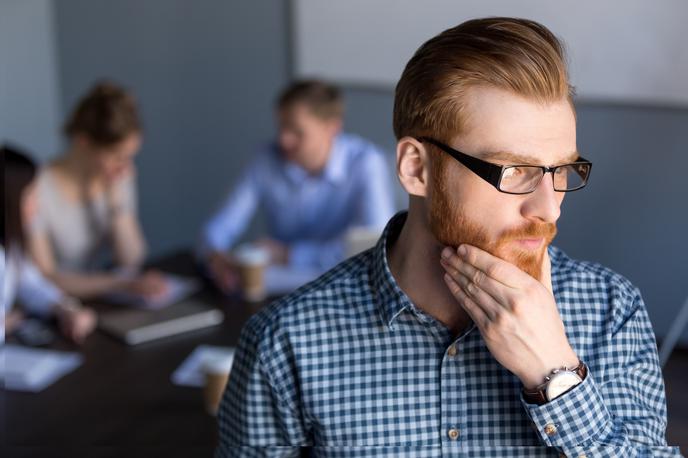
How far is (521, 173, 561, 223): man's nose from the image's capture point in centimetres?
66

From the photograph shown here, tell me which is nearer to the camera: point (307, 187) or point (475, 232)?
point (475, 232)

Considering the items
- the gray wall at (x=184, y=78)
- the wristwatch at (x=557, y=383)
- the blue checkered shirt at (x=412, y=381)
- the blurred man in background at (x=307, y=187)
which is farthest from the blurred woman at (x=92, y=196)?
the wristwatch at (x=557, y=383)

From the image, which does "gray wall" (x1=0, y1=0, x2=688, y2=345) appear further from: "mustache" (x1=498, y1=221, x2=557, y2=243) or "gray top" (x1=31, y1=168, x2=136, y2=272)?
"mustache" (x1=498, y1=221, x2=557, y2=243)

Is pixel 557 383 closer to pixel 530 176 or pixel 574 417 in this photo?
pixel 574 417

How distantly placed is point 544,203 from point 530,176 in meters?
0.03

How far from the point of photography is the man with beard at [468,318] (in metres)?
0.68

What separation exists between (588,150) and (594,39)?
10 cm

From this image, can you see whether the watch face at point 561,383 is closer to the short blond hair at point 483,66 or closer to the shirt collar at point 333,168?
the short blond hair at point 483,66

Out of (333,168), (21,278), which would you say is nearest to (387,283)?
(21,278)

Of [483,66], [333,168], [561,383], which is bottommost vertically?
[333,168]

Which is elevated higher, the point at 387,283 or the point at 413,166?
the point at 413,166

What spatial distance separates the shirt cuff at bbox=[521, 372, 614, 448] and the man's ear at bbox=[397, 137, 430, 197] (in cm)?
23

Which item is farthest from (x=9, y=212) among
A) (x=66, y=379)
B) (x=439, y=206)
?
(x=439, y=206)

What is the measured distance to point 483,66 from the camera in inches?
27.2
